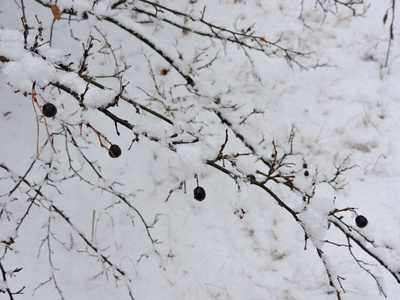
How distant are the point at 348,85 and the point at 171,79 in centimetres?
200

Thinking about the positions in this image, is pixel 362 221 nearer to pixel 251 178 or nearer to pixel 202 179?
pixel 251 178

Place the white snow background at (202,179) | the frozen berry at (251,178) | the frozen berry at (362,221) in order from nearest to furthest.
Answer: the frozen berry at (251,178), the frozen berry at (362,221), the white snow background at (202,179)

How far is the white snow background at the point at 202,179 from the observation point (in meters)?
2.22

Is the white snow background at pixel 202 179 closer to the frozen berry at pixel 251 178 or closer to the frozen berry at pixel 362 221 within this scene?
the frozen berry at pixel 362 221

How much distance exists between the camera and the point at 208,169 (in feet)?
9.91

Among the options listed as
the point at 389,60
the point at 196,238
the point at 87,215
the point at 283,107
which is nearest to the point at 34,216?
the point at 87,215

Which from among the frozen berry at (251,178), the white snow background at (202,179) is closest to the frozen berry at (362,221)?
the white snow background at (202,179)

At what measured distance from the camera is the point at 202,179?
9.71 ft

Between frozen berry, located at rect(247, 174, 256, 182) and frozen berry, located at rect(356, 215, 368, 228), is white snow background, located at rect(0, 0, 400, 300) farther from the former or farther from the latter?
frozen berry, located at rect(247, 174, 256, 182)

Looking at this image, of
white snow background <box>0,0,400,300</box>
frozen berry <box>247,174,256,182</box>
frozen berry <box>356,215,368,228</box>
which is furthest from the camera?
white snow background <box>0,0,400,300</box>

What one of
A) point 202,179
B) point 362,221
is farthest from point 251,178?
point 202,179

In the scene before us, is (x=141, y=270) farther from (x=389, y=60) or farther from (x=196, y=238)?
(x=389, y=60)

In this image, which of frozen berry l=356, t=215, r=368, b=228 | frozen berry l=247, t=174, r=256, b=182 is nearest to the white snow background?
frozen berry l=356, t=215, r=368, b=228

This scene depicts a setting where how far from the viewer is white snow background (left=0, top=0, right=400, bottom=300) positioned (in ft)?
7.28
